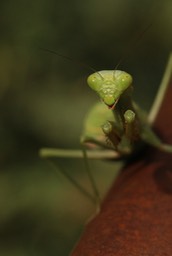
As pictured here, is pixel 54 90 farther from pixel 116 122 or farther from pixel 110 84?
pixel 110 84

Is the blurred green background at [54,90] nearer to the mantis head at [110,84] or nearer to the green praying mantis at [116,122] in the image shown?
the green praying mantis at [116,122]

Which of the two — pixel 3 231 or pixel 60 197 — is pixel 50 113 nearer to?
pixel 60 197

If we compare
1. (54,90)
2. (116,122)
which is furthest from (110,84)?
(54,90)

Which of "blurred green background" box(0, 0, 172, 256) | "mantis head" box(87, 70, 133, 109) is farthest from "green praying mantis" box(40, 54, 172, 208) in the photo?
"blurred green background" box(0, 0, 172, 256)

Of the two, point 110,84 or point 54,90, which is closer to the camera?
point 110,84

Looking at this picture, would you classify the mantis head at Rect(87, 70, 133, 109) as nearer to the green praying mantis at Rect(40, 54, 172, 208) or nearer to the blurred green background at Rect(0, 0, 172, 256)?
the green praying mantis at Rect(40, 54, 172, 208)
